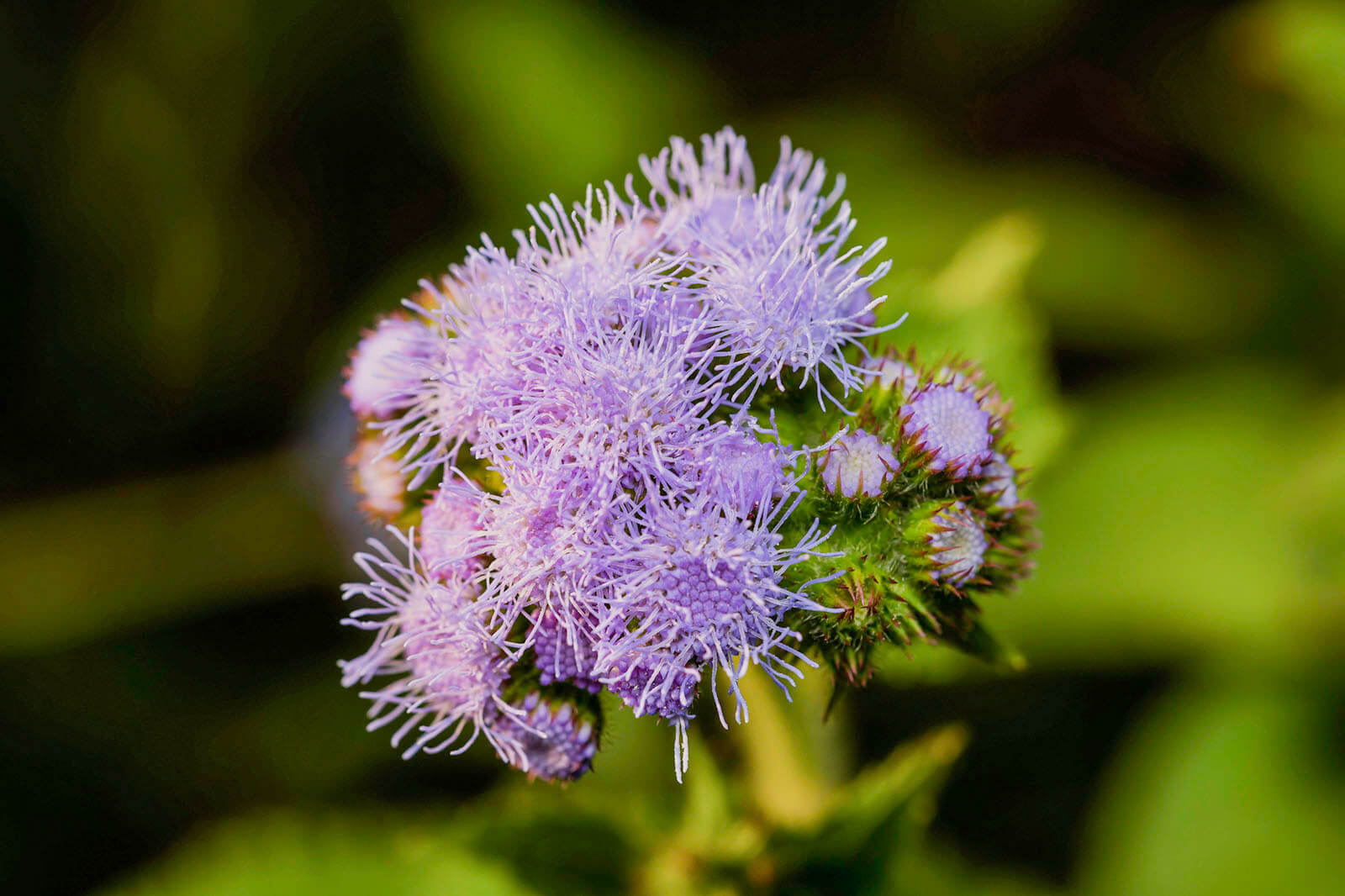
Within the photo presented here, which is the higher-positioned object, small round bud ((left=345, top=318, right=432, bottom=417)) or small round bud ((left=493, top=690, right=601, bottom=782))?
small round bud ((left=345, top=318, right=432, bottom=417))

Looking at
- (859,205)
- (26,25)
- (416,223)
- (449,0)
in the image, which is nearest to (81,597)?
(416,223)

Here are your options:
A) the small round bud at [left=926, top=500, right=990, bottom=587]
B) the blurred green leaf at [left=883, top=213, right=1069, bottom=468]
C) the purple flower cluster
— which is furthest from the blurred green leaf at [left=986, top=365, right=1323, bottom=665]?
the purple flower cluster

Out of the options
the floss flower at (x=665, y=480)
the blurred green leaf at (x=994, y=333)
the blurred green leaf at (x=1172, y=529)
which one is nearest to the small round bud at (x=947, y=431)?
the floss flower at (x=665, y=480)

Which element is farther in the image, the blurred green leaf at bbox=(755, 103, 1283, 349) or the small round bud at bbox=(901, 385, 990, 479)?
the blurred green leaf at bbox=(755, 103, 1283, 349)

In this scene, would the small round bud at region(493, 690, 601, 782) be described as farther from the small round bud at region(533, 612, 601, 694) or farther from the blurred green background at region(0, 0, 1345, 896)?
the blurred green background at region(0, 0, 1345, 896)

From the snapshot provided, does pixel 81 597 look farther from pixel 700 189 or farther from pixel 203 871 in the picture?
pixel 700 189

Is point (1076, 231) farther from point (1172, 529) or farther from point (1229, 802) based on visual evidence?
point (1229, 802)

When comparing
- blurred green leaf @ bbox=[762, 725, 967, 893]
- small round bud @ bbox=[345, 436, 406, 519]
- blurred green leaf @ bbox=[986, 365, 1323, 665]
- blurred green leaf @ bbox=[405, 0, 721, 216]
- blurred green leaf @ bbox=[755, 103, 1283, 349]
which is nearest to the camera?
small round bud @ bbox=[345, 436, 406, 519]

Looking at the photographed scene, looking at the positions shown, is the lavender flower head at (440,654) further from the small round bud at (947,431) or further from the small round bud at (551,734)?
the small round bud at (947,431)

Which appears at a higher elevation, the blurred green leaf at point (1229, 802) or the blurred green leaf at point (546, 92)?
the blurred green leaf at point (546, 92)
